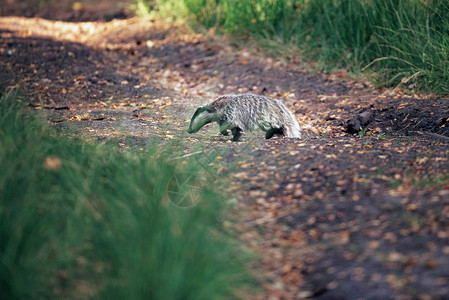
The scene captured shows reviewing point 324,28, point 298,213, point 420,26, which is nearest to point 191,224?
point 298,213

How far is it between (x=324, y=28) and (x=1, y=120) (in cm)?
548

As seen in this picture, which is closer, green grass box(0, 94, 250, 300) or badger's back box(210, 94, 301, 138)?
green grass box(0, 94, 250, 300)

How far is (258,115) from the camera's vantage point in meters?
5.17

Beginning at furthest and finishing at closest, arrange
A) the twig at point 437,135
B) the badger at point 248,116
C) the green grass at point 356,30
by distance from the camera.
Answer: the green grass at point 356,30, the badger at point 248,116, the twig at point 437,135

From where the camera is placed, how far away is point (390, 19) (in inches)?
265

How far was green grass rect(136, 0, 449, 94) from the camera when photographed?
244 inches

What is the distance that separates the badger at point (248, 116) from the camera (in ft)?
16.9

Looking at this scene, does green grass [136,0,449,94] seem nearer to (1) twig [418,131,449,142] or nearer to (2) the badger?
(1) twig [418,131,449,142]

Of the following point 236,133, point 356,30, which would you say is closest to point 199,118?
point 236,133

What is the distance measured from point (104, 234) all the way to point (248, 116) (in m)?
2.81

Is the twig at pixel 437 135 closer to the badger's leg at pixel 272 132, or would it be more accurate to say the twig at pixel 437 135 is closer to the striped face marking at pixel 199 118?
the badger's leg at pixel 272 132

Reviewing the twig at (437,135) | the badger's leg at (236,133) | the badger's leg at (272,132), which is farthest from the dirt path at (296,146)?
the badger's leg at (272,132)

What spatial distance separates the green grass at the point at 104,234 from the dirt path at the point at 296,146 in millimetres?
322

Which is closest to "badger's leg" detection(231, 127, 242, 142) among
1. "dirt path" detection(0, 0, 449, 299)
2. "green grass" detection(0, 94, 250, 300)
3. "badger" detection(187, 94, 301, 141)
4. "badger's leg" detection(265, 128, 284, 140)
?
"badger" detection(187, 94, 301, 141)
